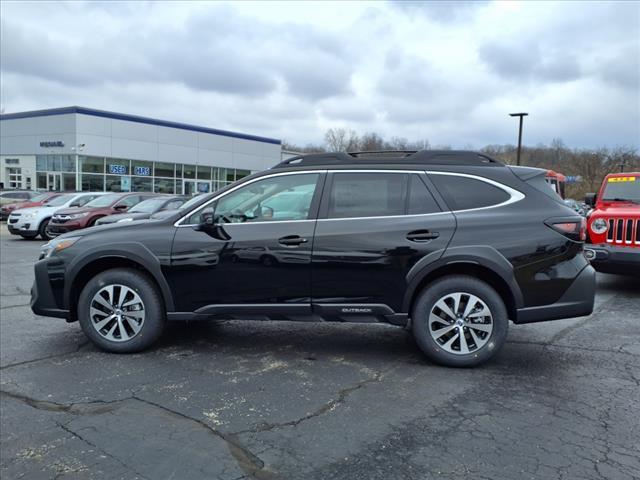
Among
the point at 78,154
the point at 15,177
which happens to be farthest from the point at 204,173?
the point at 15,177

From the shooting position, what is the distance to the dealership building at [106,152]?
3341 cm

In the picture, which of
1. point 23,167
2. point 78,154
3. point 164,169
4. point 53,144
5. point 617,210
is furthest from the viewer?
point 164,169

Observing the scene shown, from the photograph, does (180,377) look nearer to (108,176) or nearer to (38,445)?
(38,445)

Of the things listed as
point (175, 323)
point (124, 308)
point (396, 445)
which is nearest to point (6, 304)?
point (175, 323)

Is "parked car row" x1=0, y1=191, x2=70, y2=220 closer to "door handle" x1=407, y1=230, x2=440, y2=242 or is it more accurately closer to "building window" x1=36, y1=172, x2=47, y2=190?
"building window" x1=36, y1=172, x2=47, y2=190

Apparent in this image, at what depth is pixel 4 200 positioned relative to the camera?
80.6 feet

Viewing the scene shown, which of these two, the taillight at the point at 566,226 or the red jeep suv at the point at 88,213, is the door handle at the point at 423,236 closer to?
the taillight at the point at 566,226

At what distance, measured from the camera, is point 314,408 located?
12.2 ft

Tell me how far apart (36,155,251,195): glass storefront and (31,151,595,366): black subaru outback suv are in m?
31.8

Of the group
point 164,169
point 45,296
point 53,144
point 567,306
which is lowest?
point 45,296

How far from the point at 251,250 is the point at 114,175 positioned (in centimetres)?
3375

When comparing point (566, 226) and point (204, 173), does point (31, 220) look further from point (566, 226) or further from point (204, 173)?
point (204, 173)

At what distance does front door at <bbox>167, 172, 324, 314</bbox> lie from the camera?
4.60 metres

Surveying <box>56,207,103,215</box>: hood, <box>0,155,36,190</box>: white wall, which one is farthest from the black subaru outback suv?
<box>0,155,36,190</box>: white wall
